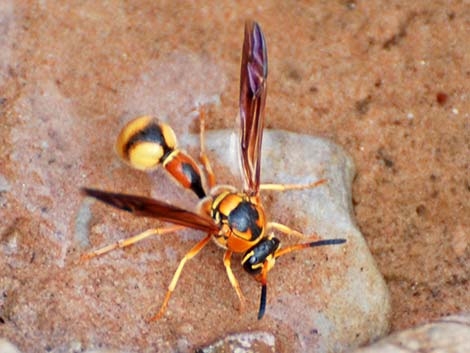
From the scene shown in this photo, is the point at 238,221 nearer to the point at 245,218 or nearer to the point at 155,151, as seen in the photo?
the point at 245,218

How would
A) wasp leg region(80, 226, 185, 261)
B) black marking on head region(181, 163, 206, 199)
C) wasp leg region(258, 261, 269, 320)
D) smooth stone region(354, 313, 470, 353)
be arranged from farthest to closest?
black marking on head region(181, 163, 206, 199) < wasp leg region(80, 226, 185, 261) < wasp leg region(258, 261, 269, 320) < smooth stone region(354, 313, 470, 353)

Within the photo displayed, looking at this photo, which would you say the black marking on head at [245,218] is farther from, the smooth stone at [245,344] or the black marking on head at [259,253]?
the smooth stone at [245,344]

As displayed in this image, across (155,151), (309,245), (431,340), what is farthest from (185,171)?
(431,340)

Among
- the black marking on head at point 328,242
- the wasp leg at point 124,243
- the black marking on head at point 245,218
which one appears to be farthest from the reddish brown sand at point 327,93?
the black marking on head at point 328,242

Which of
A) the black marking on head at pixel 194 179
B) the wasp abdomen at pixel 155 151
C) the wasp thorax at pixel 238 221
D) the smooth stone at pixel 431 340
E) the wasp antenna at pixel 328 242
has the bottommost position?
the smooth stone at pixel 431 340

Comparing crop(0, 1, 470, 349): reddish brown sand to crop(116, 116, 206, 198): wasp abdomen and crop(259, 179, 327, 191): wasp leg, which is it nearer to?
crop(116, 116, 206, 198): wasp abdomen

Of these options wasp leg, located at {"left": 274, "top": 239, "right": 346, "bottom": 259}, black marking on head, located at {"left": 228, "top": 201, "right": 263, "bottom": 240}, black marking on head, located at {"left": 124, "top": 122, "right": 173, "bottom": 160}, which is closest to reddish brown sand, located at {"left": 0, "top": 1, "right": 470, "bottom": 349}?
black marking on head, located at {"left": 124, "top": 122, "right": 173, "bottom": 160}
